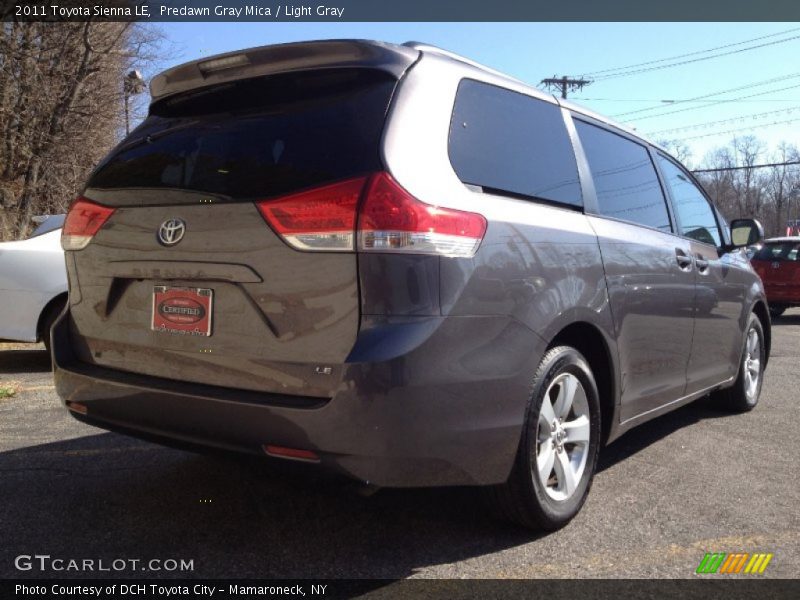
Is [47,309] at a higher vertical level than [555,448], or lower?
higher

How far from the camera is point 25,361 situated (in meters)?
7.66

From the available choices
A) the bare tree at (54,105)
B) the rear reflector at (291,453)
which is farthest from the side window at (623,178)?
the bare tree at (54,105)

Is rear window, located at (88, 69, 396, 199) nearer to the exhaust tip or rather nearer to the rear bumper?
the rear bumper

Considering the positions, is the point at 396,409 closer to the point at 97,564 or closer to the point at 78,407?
the point at 97,564

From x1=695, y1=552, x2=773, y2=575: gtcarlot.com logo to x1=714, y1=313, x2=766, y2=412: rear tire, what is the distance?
8.11 ft

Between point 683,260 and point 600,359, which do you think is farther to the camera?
point 683,260

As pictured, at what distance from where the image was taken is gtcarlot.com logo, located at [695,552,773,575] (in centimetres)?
274

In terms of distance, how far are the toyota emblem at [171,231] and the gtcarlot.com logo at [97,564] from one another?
3.74 ft

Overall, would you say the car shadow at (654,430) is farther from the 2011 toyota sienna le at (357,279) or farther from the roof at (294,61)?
the roof at (294,61)

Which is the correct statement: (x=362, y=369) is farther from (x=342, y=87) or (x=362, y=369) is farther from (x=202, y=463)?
(x=202, y=463)

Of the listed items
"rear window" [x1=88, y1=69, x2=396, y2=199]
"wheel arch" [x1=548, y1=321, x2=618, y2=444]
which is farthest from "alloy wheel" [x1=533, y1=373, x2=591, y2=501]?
"rear window" [x1=88, y1=69, x2=396, y2=199]

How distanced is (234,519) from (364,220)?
1.49 m

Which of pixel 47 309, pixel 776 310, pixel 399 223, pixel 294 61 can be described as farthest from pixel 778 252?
pixel 399 223

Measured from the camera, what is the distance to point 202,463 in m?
3.83
